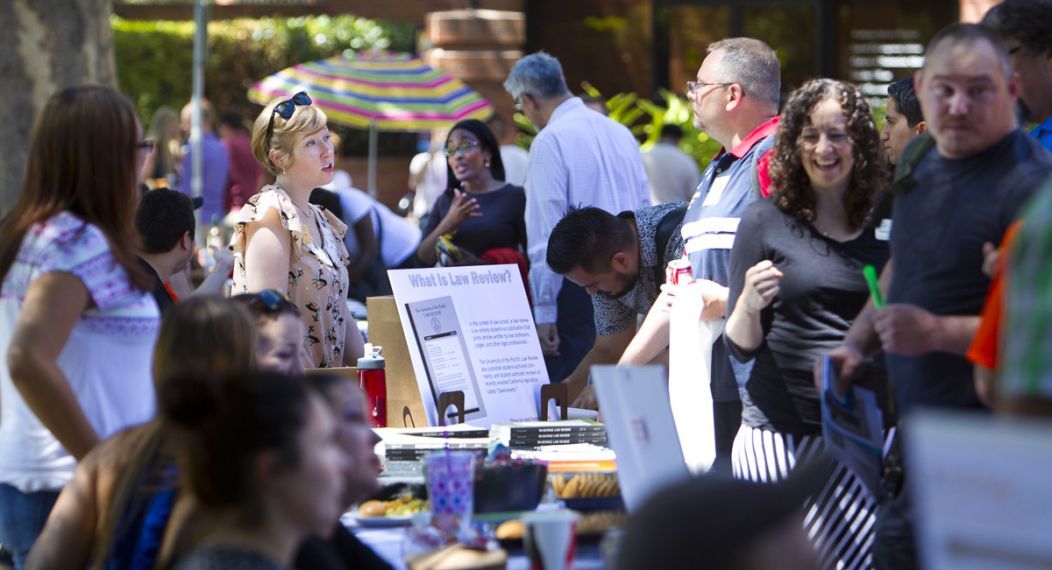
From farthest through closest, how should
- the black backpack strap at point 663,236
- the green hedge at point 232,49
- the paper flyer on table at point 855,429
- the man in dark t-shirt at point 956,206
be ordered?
the green hedge at point 232,49, the black backpack strap at point 663,236, the paper flyer on table at point 855,429, the man in dark t-shirt at point 956,206

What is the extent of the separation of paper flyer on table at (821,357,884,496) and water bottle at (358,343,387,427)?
64.7 inches

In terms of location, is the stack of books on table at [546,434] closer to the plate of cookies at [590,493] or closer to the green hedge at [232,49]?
the plate of cookies at [590,493]

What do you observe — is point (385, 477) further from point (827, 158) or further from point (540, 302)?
point (540, 302)

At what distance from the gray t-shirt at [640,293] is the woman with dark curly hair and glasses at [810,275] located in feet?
3.91

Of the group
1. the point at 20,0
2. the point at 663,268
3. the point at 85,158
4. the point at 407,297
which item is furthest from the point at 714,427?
the point at 20,0

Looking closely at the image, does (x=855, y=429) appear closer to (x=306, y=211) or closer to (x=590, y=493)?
(x=590, y=493)

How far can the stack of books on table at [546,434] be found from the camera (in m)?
4.28

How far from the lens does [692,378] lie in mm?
4293

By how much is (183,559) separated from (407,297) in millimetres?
2298

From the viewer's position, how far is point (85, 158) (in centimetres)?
333

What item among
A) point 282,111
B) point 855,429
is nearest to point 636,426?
point 855,429

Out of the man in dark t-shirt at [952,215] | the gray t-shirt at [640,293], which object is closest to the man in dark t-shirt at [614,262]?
the gray t-shirt at [640,293]

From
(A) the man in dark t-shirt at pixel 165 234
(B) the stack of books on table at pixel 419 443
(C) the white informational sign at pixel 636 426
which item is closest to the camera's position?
(C) the white informational sign at pixel 636 426

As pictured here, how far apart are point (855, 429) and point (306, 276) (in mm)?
2090
